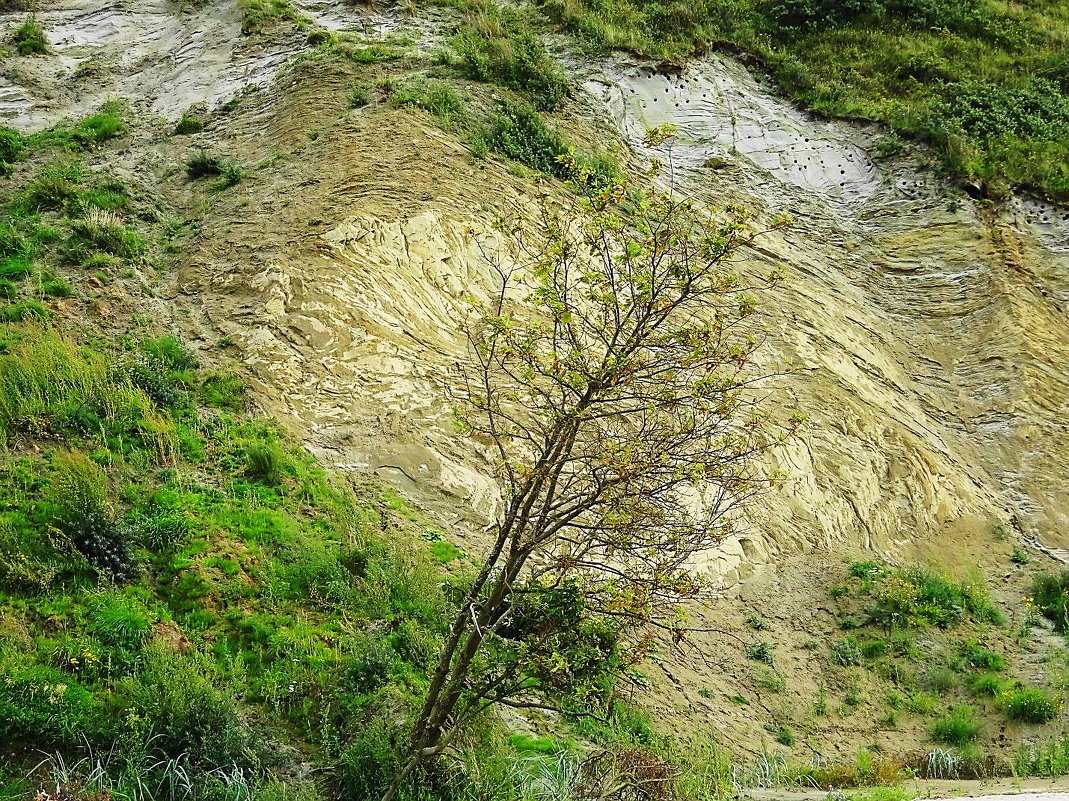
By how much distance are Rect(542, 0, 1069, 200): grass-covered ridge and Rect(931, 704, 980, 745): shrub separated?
1202 cm

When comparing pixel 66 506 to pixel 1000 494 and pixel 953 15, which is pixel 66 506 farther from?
pixel 953 15

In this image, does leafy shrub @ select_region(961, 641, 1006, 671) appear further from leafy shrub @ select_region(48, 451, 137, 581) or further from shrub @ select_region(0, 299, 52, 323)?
shrub @ select_region(0, 299, 52, 323)

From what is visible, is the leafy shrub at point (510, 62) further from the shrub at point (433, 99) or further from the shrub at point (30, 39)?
the shrub at point (30, 39)

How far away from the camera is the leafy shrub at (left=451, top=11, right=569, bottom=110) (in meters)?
16.4

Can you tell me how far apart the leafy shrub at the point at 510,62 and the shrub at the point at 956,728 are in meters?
12.5

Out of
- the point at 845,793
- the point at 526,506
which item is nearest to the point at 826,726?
the point at 845,793

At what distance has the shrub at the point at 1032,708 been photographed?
9266 millimetres

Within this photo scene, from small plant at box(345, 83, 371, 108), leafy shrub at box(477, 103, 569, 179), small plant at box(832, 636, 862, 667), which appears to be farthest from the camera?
leafy shrub at box(477, 103, 569, 179)

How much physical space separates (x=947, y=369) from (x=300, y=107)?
12405mm

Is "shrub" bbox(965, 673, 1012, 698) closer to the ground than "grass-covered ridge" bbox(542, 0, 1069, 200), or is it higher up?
closer to the ground

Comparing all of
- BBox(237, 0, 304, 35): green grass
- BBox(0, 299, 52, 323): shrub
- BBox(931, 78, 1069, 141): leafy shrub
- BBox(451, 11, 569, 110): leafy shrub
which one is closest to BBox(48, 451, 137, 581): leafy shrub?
BBox(0, 299, 52, 323): shrub

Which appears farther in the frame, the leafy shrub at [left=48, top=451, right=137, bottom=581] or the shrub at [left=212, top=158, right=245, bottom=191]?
the shrub at [left=212, top=158, right=245, bottom=191]

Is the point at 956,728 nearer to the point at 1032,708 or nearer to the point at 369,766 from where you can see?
the point at 1032,708

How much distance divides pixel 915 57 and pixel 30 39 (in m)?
20.0
